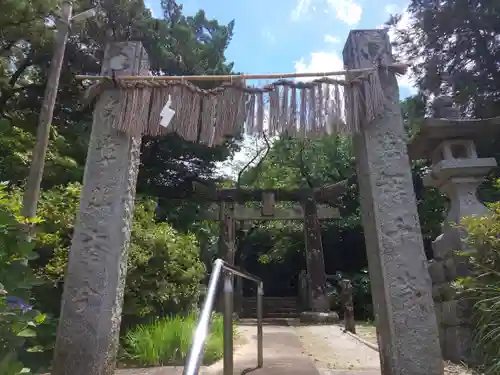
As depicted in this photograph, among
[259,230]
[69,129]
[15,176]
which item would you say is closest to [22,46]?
[69,129]

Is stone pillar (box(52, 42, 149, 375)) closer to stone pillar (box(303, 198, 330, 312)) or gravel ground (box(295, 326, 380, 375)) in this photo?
gravel ground (box(295, 326, 380, 375))

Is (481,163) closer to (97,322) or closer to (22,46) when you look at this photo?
(97,322)

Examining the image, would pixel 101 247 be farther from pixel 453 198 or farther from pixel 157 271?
pixel 453 198

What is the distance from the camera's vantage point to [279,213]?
12.7 meters

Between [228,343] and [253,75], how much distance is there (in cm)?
206

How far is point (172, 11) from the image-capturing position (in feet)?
38.1

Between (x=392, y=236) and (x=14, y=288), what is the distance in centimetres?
246

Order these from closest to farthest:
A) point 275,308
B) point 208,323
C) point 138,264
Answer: point 208,323, point 138,264, point 275,308

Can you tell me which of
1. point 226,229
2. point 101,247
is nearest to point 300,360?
point 101,247

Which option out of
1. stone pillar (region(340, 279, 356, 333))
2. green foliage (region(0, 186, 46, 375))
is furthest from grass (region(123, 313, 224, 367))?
stone pillar (region(340, 279, 356, 333))

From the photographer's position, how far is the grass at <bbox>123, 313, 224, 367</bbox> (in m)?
4.40

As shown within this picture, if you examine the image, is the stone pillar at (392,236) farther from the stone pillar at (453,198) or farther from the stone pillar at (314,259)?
the stone pillar at (314,259)

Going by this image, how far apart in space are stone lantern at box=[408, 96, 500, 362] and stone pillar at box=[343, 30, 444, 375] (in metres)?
1.55

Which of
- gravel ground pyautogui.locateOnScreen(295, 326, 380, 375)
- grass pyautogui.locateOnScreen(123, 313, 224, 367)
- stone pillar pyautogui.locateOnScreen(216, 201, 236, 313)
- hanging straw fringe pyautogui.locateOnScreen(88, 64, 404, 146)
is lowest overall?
gravel ground pyautogui.locateOnScreen(295, 326, 380, 375)
